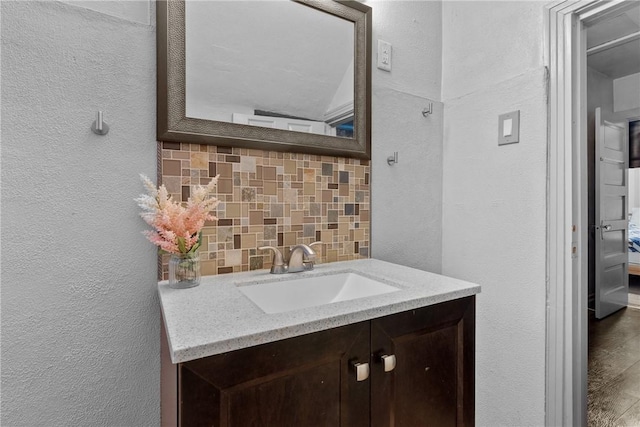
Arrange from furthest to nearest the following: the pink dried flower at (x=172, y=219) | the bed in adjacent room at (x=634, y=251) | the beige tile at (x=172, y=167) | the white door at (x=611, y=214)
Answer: the bed in adjacent room at (x=634, y=251) → the white door at (x=611, y=214) → the beige tile at (x=172, y=167) → the pink dried flower at (x=172, y=219)

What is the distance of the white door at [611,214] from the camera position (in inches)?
119

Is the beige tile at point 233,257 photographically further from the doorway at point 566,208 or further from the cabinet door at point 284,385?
the doorway at point 566,208

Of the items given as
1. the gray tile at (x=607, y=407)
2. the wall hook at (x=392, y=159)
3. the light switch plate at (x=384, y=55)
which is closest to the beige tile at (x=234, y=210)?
the wall hook at (x=392, y=159)

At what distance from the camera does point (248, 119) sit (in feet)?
3.59

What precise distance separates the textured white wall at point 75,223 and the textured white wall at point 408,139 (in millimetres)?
871

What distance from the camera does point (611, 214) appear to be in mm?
3180

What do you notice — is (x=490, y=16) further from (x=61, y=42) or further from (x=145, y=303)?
(x=145, y=303)

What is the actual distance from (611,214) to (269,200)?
11.9 feet

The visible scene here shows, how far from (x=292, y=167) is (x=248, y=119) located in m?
0.22

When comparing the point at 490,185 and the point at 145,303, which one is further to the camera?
the point at 490,185

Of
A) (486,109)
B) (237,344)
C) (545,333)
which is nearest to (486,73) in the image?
(486,109)

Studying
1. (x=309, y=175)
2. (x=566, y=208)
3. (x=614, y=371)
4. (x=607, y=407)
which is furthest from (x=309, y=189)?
(x=614, y=371)

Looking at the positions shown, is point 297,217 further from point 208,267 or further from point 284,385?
point 284,385

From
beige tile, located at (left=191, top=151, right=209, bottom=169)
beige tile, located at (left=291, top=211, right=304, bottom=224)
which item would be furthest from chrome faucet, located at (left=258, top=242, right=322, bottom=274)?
beige tile, located at (left=191, top=151, right=209, bottom=169)
